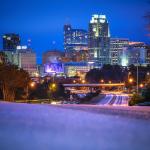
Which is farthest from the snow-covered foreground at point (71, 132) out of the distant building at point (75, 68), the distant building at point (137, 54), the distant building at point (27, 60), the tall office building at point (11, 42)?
the tall office building at point (11, 42)

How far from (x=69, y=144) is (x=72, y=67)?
172 meters

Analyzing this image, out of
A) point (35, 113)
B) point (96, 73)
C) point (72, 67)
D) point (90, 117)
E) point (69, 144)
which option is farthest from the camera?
point (72, 67)

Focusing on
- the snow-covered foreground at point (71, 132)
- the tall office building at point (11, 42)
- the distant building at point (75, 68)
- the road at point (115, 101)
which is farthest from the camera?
the tall office building at point (11, 42)

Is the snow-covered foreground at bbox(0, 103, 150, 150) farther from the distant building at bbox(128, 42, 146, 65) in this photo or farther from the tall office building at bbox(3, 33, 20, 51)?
the tall office building at bbox(3, 33, 20, 51)

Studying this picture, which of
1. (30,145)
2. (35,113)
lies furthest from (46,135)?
(35,113)

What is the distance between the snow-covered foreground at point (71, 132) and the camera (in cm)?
373

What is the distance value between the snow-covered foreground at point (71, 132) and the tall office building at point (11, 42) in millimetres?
187297

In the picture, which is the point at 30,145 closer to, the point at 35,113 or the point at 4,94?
the point at 35,113

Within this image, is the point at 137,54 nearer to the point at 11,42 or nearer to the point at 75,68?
the point at 75,68

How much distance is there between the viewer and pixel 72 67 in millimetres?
176000

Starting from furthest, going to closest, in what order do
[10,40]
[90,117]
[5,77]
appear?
[10,40] < [5,77] < [90,117]

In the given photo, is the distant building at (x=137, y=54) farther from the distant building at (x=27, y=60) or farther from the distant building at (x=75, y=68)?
Result: the distant building at (x=27, y=60)

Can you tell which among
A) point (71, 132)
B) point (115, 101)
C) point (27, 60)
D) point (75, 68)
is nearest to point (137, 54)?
point (75, 68)

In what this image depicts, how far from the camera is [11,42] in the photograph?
192250 mm
